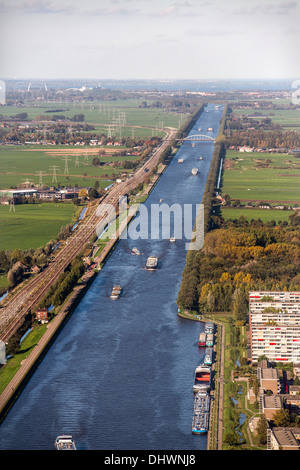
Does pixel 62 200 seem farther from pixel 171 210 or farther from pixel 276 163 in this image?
pixel 276 163

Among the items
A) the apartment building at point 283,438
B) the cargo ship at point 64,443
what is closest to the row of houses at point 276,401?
the apartment building at point 283,438

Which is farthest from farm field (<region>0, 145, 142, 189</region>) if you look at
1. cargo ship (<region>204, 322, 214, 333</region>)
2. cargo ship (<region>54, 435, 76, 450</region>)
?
cargo ship (<region>54, 435, 76, 450</region>)

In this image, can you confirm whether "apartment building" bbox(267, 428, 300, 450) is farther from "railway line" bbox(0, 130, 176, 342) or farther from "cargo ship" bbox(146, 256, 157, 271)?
"cargo ship" bbox(146, 256, 157, 271)

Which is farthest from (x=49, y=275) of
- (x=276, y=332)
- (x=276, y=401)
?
(x=276, y=401)

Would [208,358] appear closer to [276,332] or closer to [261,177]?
[276,332]

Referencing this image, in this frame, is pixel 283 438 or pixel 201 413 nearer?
pixel 283 438
